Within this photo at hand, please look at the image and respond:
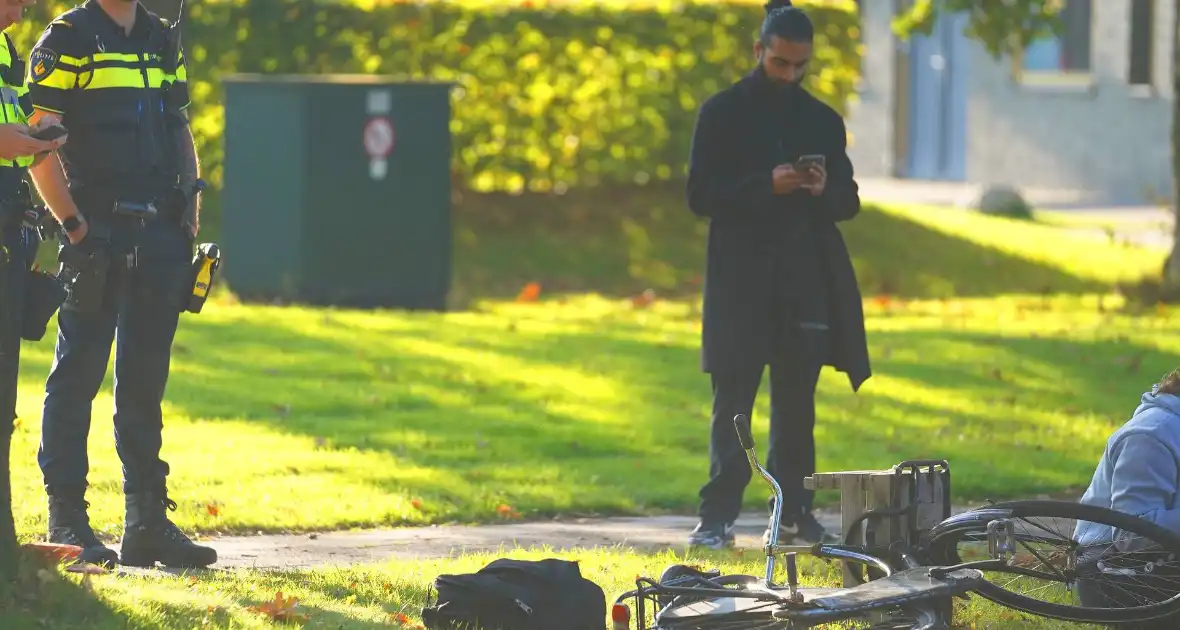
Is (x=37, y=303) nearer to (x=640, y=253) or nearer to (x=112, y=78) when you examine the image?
(x=112, y=78)

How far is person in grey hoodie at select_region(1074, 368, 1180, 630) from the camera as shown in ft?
21.7

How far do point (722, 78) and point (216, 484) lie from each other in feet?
34.9

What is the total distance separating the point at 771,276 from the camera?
8242mm

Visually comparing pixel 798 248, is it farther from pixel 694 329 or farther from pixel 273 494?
pixel 694 329

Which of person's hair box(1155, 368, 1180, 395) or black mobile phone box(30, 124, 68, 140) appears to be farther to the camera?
person's hair box(1155, 368, 1180, 395)

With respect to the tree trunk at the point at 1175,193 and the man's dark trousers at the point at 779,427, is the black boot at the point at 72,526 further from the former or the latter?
the tree trunk at the point at 1175,193

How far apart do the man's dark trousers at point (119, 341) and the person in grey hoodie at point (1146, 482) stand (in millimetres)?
3004

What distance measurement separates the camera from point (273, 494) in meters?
9.09

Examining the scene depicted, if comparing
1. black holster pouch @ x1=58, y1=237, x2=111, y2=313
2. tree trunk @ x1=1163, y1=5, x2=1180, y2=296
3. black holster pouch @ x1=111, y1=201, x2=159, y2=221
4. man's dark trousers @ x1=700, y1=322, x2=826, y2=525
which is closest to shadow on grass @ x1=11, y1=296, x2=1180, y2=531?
man's dark trousers @ x1=700, y1=322, x2=826, y2=525

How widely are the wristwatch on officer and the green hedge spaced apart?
1163 centimetres

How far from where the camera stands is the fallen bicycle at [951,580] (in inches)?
241

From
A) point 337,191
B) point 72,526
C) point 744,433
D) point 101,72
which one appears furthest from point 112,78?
point 337,191

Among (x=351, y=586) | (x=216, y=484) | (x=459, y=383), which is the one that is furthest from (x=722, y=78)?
(x=351, y=586)

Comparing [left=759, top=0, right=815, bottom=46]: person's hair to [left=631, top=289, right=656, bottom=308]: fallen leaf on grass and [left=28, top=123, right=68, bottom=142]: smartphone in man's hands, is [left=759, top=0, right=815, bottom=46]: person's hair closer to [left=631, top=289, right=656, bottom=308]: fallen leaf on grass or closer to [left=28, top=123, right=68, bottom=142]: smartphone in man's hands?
[left=28, top=123, right=68, bottom=142]: smartphone in man's hands
